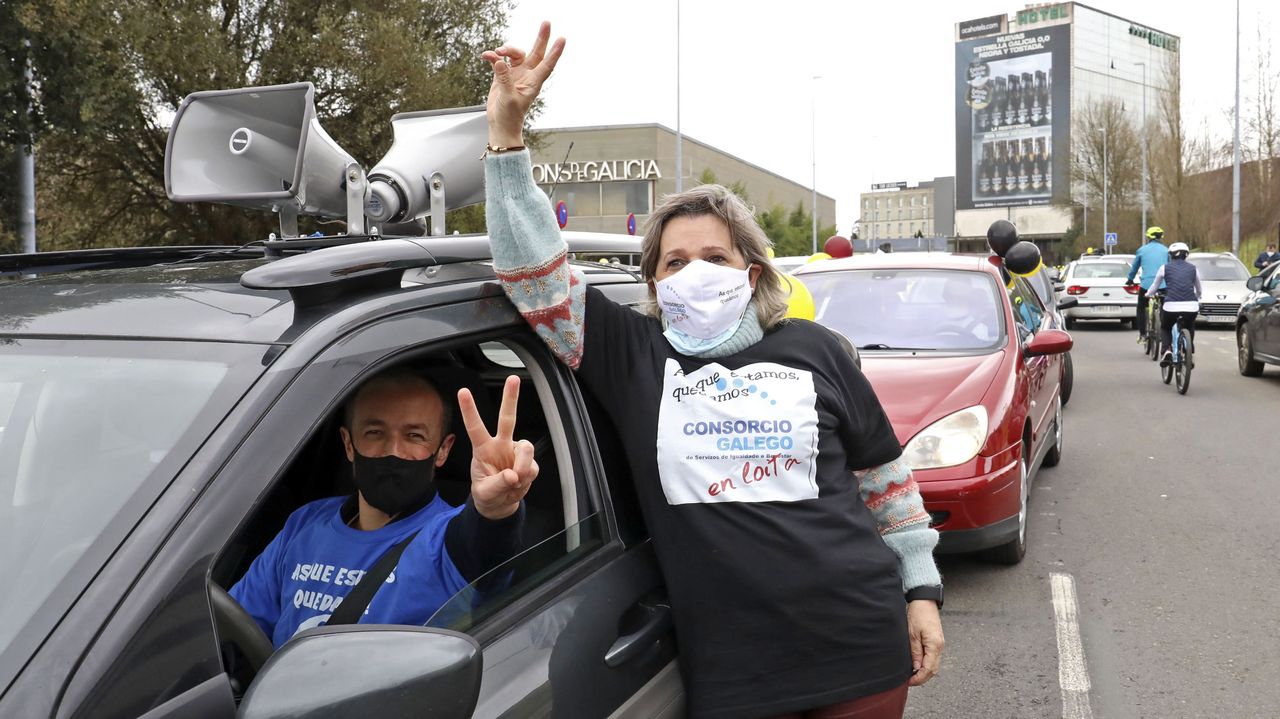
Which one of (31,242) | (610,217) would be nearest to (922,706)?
(31,242)

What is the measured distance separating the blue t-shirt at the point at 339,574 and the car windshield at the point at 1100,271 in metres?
25.3

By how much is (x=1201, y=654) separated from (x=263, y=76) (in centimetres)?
1725

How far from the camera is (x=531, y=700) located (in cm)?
172

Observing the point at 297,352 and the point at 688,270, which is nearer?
the point at 297,352

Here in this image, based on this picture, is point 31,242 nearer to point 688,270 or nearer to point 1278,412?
point 688,270

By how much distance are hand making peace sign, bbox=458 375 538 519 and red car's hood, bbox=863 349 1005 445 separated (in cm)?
376

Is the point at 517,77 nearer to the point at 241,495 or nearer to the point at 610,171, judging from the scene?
the point at 241,495

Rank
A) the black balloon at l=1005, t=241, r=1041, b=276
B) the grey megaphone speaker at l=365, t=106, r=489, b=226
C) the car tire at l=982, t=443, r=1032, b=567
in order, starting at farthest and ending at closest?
the black balloon at l=1005, t=241, r=1041, b=276
the car tire at l=982, t=443, r=1032, b=567
the grey megaphone speaker at l=365, t=106, r=489, b=226

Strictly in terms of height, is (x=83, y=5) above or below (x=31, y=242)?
above

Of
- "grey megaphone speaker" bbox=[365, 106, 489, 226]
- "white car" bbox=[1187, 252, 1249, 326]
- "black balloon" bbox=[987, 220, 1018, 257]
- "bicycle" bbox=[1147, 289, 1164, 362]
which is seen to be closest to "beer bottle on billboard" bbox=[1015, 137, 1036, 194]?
"white car" bbox=[1187, 252, 1249, 326]

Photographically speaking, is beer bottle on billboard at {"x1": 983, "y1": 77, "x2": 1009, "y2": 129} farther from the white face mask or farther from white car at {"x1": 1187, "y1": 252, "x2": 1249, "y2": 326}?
the white face mask

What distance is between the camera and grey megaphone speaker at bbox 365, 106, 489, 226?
2.76m

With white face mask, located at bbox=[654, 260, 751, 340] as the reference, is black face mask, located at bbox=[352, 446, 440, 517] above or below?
below

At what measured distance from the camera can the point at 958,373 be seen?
5.90m
